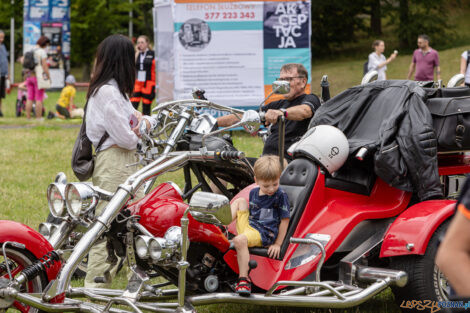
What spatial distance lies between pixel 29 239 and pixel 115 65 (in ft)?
5.32

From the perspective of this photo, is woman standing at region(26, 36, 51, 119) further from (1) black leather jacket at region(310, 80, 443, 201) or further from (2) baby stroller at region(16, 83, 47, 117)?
(1) black leather jacket at region(310, 80, 443, 201)

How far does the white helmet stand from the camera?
477 cm

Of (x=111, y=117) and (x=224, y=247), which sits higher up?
(x=111, y=117)

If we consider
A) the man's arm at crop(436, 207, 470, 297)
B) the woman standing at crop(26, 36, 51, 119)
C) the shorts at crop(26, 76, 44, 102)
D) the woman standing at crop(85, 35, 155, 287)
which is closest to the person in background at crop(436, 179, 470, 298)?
the man's arm at crop(436, 207, 470, 297)

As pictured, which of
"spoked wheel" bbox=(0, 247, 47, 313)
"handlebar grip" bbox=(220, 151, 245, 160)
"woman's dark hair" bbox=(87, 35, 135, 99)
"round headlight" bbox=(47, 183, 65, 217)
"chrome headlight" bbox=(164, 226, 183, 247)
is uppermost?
"woman's dark hair" bbox=(87, 35, 135, 99)

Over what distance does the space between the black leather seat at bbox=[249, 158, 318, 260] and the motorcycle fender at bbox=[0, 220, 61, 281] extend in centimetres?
119

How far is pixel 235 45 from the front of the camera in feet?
48.4

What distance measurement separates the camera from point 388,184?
15.8 feet

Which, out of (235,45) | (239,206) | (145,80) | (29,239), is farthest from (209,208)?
(145,80)

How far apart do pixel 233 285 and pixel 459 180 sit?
1869mm

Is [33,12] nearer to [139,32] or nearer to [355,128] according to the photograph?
[139,32]

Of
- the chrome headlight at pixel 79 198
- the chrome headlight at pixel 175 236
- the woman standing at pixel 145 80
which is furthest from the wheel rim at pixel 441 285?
the woman standing at pixel 145 80

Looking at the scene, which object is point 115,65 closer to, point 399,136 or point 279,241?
point 279,241

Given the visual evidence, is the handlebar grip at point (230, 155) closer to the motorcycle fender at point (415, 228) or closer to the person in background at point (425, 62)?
the motorcycle fender at point (415, 228)
